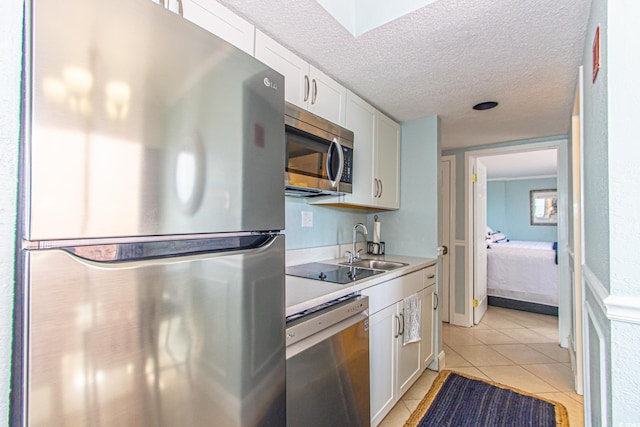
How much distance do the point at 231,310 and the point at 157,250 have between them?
248 millimetres

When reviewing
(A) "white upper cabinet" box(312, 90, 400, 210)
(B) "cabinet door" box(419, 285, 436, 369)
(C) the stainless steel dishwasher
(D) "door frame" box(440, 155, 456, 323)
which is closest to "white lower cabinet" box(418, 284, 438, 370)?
(B) "cabinet door" box(419, 285, 436, 369)

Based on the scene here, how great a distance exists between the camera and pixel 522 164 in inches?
220

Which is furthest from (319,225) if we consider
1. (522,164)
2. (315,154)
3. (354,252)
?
(522,164)

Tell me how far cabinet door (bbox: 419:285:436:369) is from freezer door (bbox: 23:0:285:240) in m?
1.88

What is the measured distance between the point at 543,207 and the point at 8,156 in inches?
343

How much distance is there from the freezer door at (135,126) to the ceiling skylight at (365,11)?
2.49ft

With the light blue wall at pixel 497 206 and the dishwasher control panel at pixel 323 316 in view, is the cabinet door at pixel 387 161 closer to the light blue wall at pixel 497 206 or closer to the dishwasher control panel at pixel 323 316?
the dishwasher control panel at pixel 323 316

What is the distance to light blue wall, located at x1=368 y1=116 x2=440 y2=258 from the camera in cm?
263

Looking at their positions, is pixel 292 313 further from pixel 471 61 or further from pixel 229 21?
pixel 471 61

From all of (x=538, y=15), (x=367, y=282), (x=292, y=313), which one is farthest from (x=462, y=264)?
(x=292, y=313)

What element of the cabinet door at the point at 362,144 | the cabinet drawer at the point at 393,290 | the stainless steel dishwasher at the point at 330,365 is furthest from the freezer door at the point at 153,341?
the cabinet door at the point at 362,144

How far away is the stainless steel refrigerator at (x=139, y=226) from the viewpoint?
0.54 metres

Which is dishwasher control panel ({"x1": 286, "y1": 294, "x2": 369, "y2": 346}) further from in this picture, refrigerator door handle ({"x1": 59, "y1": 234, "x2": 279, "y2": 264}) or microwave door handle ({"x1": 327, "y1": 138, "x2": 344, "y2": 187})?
microwave door handle ({"x1": 327, "y1": 138, "x2": 344, "y2": 187})

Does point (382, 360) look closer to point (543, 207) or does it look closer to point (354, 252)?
point (354, 252)
